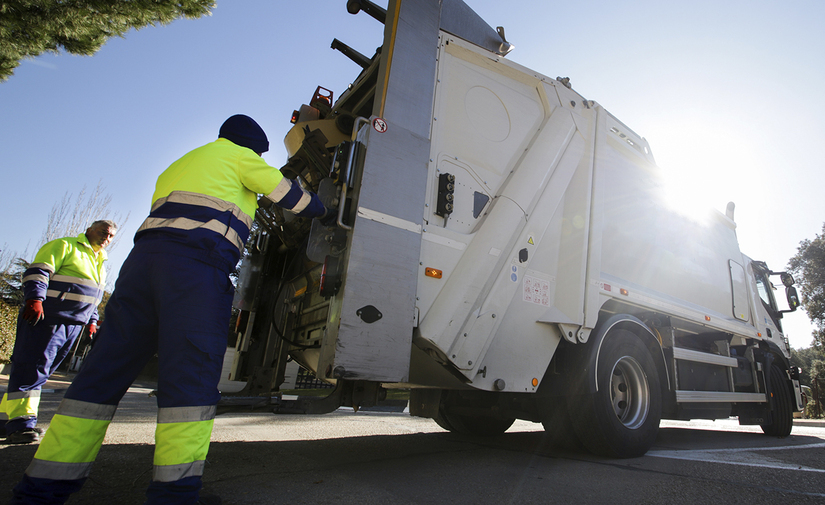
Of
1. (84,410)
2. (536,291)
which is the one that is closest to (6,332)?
(84,410)

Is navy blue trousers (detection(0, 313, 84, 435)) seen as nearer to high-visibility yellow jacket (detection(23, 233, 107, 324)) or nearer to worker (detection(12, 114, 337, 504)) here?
high-visibility yellow jacket (detection(23, 233, 107, 324))

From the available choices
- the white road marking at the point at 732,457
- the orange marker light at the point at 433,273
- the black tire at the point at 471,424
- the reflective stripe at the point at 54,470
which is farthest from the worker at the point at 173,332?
the white road marking at the point at 732,457

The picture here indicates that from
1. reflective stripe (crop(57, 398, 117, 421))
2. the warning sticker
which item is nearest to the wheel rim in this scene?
the warning sticker

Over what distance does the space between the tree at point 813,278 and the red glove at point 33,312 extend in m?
32.3

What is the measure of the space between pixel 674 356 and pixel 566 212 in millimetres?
1744

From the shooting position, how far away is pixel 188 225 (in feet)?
5.92

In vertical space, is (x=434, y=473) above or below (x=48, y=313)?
below

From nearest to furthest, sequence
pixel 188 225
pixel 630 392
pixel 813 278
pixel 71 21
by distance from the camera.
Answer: pixel 188 225 < pixel 630 392 < pixel 71 21 < pixel 813 278

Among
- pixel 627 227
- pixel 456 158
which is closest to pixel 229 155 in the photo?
pixel 456 158

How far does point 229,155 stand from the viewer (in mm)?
2012

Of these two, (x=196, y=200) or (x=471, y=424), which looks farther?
(x=471, y=424)

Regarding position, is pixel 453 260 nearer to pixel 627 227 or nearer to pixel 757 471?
pixel 627 227

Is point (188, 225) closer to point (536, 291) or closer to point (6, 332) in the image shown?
point (536, 291)

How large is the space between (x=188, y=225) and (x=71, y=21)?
5537mm
